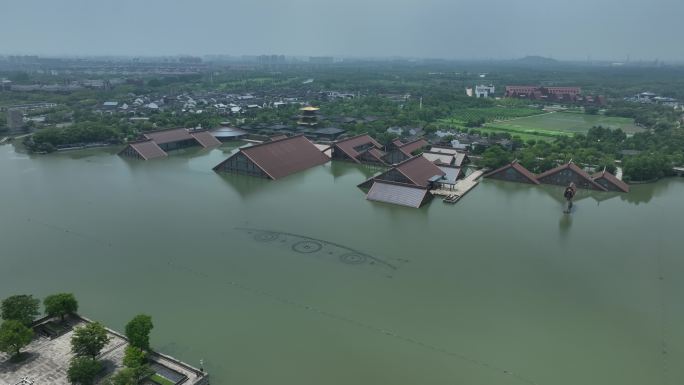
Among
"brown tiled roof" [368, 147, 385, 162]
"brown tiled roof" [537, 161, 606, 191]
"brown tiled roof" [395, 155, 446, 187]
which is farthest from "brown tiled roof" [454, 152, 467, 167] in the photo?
"brown tiled roof" [537, 161, 606, 191]

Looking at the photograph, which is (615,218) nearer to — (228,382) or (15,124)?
(228,382)

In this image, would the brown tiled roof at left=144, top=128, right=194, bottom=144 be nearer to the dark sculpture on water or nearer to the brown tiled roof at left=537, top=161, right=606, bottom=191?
the brown tiled roof at left=537, top=161, right=606, bottom=191

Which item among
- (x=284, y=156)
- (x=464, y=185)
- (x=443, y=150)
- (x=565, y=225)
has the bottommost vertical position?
(x=565, y=225)

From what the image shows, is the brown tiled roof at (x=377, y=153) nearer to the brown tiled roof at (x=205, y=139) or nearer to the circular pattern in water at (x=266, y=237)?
the brown tiled roof at (x=205, y=139)

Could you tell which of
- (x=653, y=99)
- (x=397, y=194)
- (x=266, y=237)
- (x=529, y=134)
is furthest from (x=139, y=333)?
(x=653, y=99)

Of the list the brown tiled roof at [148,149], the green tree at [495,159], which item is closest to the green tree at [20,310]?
the brown tiled roof at [148,149]

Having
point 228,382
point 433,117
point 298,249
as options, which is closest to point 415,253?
point 298,249

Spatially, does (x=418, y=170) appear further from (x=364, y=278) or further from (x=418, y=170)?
(x=364, y=278)
